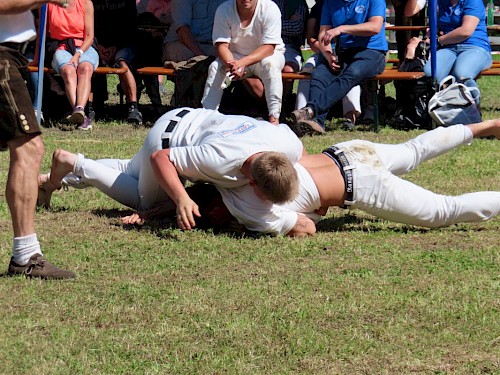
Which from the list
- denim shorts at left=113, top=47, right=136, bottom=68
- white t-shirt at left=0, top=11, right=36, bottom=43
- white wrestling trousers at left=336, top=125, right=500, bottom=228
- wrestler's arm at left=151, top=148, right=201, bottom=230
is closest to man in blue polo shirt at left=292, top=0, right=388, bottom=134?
denim shorts at left=113, top=47, right=136, bottom=68

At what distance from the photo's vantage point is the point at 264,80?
10398mm

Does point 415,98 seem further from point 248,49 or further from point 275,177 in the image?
point 275,177

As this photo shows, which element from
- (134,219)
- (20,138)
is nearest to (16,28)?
(20,138)

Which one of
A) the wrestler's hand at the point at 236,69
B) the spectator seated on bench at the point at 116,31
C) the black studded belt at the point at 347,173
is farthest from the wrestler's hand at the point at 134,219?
the spectator seated on bench at the point at 116,31

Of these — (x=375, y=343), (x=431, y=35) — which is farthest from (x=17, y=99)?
(x=431, y=35)

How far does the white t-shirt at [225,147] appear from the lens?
19.1ft

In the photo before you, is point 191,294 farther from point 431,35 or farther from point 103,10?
point 103,10

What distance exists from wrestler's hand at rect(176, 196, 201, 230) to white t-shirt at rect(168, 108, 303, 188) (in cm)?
19

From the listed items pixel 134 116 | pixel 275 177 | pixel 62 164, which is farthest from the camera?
pixel 134 116

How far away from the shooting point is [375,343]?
4215 mm

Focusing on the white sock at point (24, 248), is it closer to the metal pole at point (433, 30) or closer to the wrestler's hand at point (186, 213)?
the wrestler's hand at point (186, 213)

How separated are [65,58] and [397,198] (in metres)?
5.90

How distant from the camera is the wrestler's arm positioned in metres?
5.81

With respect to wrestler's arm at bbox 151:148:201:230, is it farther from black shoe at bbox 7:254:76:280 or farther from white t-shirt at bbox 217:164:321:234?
black shoe at bbox 7:254:76:280
